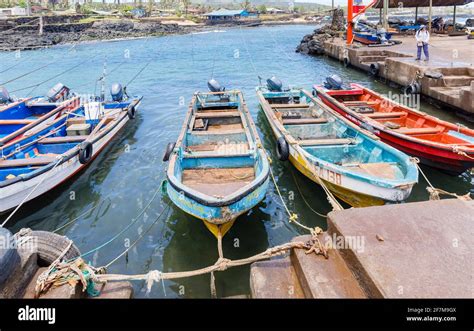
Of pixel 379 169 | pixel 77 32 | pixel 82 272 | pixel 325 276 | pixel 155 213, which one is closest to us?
pixel 325 276

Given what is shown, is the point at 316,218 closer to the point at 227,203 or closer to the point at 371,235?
the point at 227,203

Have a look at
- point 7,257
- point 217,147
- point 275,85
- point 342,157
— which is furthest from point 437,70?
point 7,257

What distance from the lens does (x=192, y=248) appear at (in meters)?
6.86

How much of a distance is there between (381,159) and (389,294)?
5.48m

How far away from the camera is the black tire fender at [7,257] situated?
3500mm

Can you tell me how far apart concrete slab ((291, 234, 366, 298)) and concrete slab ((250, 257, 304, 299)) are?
0.30 feet

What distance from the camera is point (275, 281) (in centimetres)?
388

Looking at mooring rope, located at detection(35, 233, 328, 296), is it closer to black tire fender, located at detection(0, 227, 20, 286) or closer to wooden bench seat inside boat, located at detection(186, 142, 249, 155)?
black tire fender, located at detection(0, 227, 20, 286)

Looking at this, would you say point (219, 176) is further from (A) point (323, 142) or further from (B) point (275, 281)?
(B) point (275, 281)

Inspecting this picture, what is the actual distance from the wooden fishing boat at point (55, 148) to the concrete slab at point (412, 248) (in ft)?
22.0

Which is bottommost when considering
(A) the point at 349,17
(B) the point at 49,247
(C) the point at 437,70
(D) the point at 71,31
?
(B) the point at 49,247

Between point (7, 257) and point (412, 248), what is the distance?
4.30 metres

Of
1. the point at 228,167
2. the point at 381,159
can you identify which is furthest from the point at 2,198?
the point at 381,159

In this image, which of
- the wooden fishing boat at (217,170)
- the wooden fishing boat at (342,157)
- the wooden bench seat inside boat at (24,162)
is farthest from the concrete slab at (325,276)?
the wooden bench seat inside boat at (24,162)
